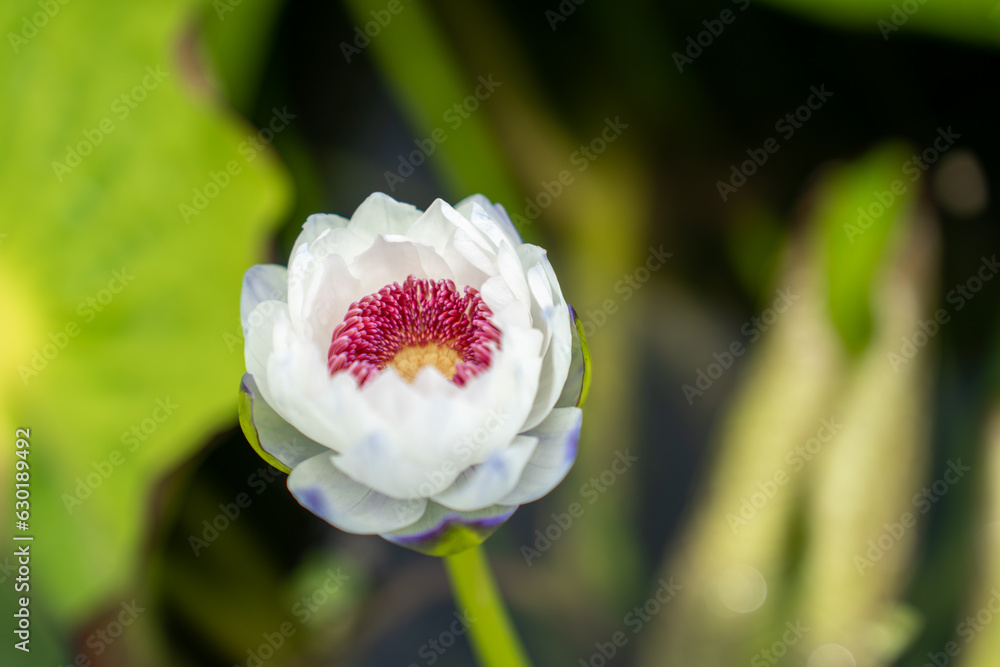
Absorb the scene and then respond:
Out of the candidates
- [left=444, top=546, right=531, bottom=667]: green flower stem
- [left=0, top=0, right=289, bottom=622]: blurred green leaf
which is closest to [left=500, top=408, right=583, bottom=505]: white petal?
[left=444, top=546, right=531, bottom=667]: green flower stem

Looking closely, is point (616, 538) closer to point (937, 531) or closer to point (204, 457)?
point (937, 531)

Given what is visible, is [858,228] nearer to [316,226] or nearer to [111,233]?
[316,226]

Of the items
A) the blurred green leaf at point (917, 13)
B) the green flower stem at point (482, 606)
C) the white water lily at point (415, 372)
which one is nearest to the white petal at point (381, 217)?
the white water lily at point (415, 372)

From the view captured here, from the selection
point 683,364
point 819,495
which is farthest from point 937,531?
point 683,364

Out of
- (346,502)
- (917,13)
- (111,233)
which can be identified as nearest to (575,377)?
(346,502)

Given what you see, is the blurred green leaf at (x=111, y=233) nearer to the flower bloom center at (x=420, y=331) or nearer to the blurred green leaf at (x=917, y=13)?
the flower bloom center at (x=420, y=331)
